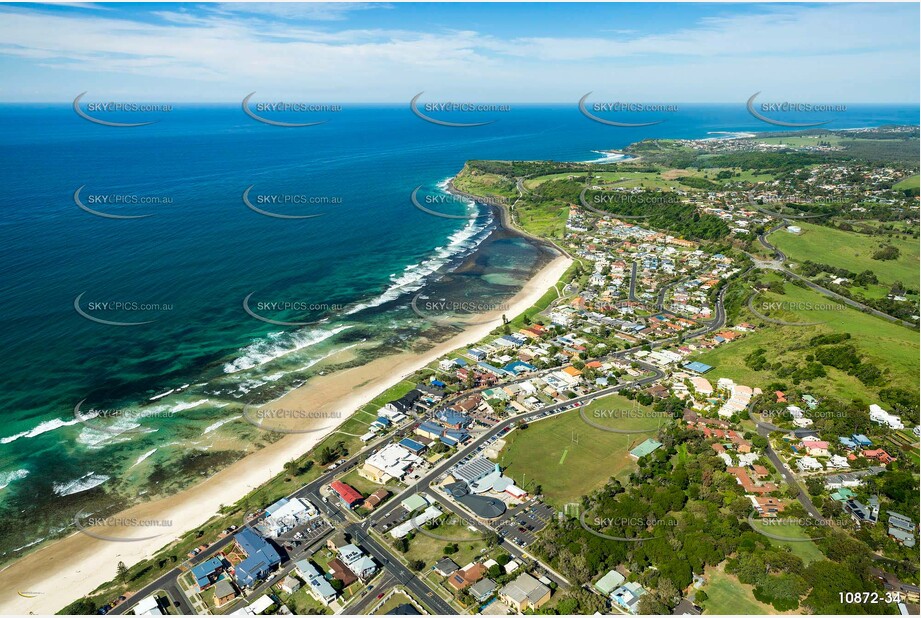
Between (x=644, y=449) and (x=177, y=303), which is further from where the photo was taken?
(x=177, y=303)

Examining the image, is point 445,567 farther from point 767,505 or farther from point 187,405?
point 187,405

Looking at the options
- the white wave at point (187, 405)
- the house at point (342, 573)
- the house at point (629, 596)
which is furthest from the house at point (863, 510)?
the white wave at point (187, 405)

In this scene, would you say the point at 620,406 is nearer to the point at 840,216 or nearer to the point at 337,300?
the point at 337,300

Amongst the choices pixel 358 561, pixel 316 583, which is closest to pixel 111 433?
pixel 316 583

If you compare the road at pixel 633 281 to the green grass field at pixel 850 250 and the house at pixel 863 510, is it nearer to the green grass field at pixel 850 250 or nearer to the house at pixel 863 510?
the green grass field at pixel 850 250

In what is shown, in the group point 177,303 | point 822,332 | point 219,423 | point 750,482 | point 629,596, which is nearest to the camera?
point 629,596

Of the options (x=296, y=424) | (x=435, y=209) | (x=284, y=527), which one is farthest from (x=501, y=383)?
(x=435, y=209)
